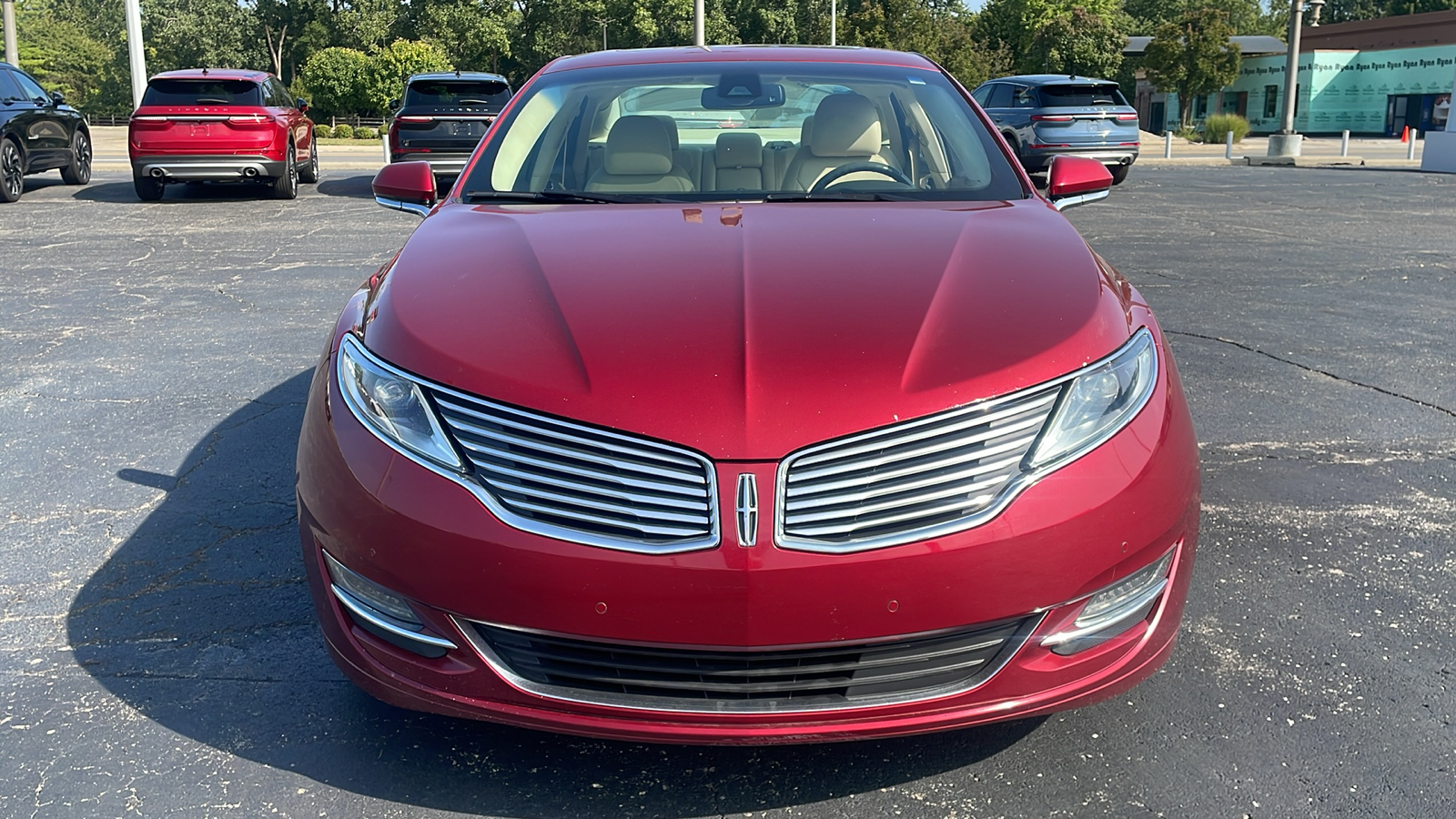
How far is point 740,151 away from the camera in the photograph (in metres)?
3.71

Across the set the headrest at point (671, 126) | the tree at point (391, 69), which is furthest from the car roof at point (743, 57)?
the tree at point (391, 69)

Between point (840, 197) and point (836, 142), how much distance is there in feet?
1.16

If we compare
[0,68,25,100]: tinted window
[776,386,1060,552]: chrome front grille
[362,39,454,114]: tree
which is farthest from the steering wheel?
[362,39,454,114]: tree

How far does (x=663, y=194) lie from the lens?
344 cm

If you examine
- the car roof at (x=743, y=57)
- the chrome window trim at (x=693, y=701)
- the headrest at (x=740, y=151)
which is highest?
the car roof at (x=743, y=57)

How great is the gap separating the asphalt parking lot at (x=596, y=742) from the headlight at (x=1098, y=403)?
70 cm

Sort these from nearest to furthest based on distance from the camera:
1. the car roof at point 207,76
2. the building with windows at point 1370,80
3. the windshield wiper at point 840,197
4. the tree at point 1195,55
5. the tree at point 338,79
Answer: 1. the windshield wiper at point 840,197
2. the car roof at point 207,76
3. the building with windows at point 1370,80
4. the tree at point 1195,55
5. the tree at point 338,79

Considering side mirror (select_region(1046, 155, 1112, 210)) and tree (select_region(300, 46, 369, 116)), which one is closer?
side mirror (select_region(1046, 155, 1112, 210))

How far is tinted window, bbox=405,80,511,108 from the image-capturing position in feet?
48.8

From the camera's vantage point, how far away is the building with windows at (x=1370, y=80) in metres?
55.2

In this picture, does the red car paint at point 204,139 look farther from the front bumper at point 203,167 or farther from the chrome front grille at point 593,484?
the chrome front grille at point 593,484

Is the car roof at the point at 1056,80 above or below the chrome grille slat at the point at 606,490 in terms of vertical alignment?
above

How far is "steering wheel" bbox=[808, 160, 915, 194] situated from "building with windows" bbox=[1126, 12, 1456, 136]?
57.7 meters

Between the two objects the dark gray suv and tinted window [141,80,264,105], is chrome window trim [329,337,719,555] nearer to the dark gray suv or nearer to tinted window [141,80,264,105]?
tinted window [141,80,264,105]
